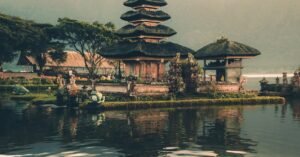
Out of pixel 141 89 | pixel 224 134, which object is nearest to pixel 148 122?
pixel 224 134

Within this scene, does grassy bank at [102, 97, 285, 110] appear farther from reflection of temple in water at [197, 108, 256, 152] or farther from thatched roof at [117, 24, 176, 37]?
thatched roof at [117, 24, 176, 37]

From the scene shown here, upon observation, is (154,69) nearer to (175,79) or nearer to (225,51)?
(225,51)

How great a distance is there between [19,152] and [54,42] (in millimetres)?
84332

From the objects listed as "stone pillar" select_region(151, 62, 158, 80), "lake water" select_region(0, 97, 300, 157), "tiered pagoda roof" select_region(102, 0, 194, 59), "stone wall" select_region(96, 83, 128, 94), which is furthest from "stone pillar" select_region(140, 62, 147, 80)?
"lake water" select_region(0, 97, 300, 157)

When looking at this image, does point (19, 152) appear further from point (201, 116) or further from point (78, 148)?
point (201, 116)

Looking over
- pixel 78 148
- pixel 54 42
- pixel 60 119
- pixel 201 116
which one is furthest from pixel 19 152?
pixel 54 42

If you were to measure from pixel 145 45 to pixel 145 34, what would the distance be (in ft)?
7.92

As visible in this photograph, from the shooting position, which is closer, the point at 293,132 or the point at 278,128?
the point at 293,132

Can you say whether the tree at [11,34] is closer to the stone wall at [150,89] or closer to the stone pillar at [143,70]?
the stone pillar at [143,70]

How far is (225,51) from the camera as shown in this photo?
6712cm

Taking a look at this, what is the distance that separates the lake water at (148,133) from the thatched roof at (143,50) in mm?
20382

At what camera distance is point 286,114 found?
48.2 m

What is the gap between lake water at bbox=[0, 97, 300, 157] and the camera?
25250 mm

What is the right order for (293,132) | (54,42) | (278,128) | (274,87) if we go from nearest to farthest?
(293,132) < (278,128) < (274,87) < (54,42)
